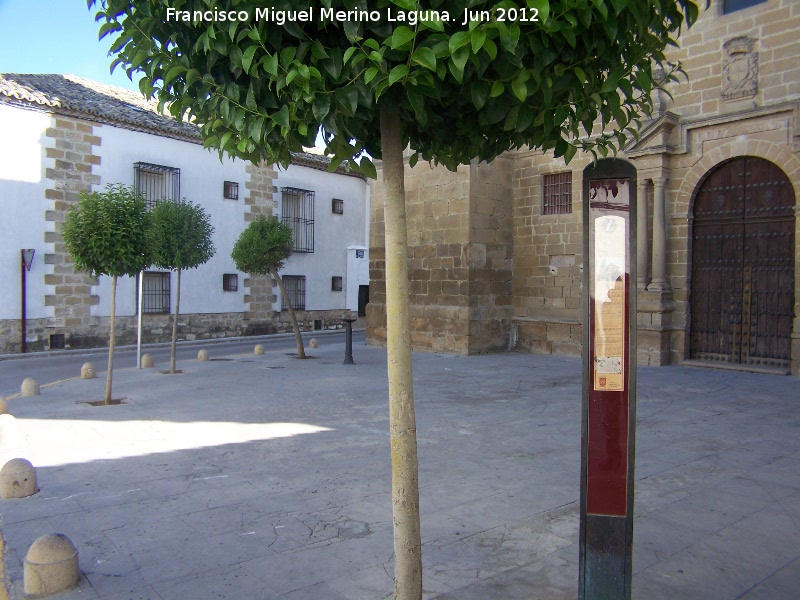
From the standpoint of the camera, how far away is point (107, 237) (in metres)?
8.49

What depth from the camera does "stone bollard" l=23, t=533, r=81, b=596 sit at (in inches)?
124

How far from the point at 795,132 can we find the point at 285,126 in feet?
34.6

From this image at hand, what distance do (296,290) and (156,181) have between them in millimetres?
6581

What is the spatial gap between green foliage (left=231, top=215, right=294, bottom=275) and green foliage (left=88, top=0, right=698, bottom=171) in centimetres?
1118

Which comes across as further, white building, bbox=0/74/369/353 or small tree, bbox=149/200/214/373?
white building, bbox=0/74/369/353

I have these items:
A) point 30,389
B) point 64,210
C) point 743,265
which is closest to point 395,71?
point 30,389

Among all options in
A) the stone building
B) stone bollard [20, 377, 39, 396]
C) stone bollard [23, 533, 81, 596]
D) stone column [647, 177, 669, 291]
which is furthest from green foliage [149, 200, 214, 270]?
stone bollard [23, 533, 81, 596]

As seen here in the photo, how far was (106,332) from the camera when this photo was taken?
18062mm

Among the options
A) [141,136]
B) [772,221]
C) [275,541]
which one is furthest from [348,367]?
[141,136]

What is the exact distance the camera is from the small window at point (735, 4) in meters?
11.1

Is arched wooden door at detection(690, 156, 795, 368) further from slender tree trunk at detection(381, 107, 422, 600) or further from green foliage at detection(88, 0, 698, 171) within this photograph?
slender tree trunk at detection(381, 107, 422, 600)

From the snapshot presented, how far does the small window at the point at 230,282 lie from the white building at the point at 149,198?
33 mm

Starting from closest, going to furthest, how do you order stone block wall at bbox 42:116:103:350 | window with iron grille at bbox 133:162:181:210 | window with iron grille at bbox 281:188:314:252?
1. stone block wall at bbox 42:116:103:350
2. window with iron grille at bbox 133:162:181:210
3. window with iron grille at bbox 281:188:314:252

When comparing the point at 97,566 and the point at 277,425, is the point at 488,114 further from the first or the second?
the point at 277,425
